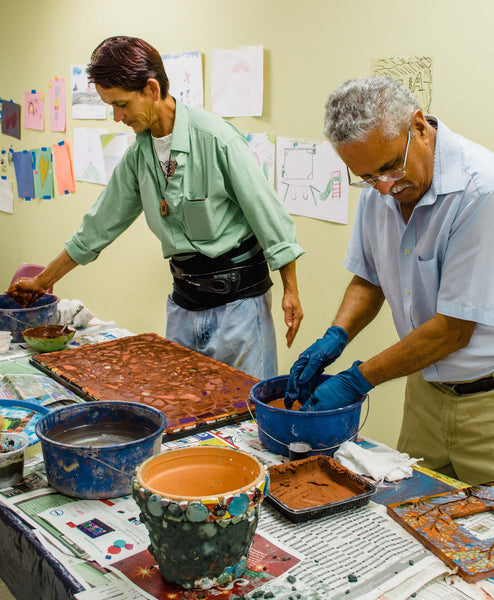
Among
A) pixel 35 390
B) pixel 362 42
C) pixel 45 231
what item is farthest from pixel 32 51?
pixel 35 390

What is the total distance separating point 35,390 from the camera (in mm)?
1679

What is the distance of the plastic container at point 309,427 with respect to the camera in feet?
4.23

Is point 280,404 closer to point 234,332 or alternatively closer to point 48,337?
point 234,332

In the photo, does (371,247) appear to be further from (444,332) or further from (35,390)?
(35,390)

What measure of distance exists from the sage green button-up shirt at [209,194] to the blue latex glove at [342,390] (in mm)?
665

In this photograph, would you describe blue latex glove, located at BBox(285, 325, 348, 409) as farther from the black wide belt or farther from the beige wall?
the beige wall

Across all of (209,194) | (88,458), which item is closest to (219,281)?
(209,194)

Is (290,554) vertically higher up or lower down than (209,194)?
lower down

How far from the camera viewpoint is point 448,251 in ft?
4.47

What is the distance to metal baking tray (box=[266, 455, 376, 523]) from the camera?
1098mm

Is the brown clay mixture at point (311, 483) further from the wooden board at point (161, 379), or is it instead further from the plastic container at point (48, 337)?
the plastic container at point (48, 337)

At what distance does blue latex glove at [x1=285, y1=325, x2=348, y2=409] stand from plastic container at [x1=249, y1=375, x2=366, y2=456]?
12 centimetres

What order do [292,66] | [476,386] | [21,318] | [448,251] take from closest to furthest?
[448,251] → [476,386] → [21,318] → [292,66]

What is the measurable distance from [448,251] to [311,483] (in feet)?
2.02
